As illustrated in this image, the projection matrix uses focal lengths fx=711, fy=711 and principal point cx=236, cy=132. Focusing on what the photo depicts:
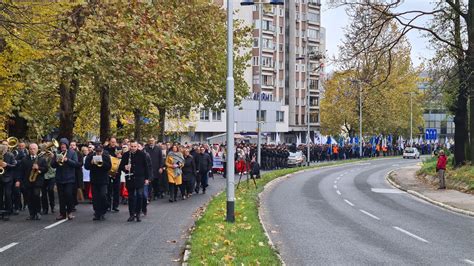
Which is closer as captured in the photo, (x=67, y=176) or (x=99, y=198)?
(x=99, y=198)

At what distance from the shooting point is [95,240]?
13.3m

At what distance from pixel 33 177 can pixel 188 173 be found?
790cm

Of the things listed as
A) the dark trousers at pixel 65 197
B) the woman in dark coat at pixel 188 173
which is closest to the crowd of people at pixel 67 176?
the dark trousers at pixel 65 197

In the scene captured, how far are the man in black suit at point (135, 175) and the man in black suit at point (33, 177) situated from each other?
2022 millimetres

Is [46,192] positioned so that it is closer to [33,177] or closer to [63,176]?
[33,177]

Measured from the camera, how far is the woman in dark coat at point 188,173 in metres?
24.1

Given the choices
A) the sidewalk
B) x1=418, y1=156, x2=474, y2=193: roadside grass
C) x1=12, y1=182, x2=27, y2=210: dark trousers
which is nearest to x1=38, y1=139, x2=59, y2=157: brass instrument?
x1=12, y1=182, x2=27, y2=210: dark trousers

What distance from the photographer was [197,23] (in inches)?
1266

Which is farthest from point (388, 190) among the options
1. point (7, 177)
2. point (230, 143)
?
point (7, 177)

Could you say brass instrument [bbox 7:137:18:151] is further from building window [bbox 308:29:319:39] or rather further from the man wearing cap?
building window [bbox 308:29:319:39]

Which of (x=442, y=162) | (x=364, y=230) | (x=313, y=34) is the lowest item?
(x=364, y=230)

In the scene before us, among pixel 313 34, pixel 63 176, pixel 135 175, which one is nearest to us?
pixel 135 175

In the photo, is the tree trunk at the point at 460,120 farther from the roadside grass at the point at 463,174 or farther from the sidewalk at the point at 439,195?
the sidewalk at the point at 439,195

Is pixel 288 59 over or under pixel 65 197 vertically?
over
